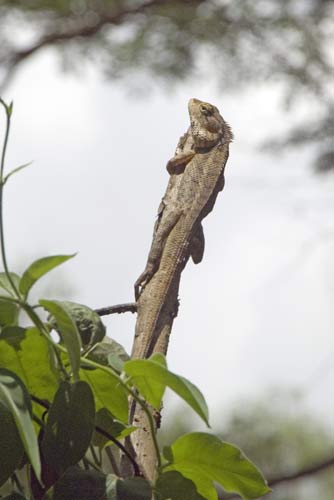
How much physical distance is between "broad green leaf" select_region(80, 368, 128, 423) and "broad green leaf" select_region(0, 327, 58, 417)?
0.09ft

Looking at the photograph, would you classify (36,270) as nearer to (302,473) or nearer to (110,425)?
(110,425)

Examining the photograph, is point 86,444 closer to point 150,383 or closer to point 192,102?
point 150,383

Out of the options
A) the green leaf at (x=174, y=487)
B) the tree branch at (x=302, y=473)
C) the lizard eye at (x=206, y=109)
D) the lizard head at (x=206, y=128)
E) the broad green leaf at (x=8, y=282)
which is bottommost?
the tree branch at (x=302, y=473)

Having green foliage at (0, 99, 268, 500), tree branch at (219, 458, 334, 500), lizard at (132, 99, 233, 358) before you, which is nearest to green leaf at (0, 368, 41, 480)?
green foliage at (0, 99, 268, 500)

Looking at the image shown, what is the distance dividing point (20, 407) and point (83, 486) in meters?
0.09

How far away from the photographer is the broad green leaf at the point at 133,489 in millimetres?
650

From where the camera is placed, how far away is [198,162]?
199 cm

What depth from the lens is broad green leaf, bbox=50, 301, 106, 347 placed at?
0.71 meters

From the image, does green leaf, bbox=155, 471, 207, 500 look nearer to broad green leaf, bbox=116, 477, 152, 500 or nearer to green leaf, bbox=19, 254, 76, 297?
broad green leaf, bbox=116, 477, 152, 500

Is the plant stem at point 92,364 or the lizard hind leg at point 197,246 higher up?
the lizard hind leg at point 197,246

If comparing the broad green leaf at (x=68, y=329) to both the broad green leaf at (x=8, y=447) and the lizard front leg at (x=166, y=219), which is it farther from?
the lizard front leg at (x=166, y=219)

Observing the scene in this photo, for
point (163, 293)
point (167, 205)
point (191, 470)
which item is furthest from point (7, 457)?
point (167, 205)

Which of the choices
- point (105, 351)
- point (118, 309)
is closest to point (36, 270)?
→ point (105, 351)

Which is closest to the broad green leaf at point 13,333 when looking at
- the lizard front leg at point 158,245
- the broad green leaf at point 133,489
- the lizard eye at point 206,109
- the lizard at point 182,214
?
the broad green leaf at point 133,489
